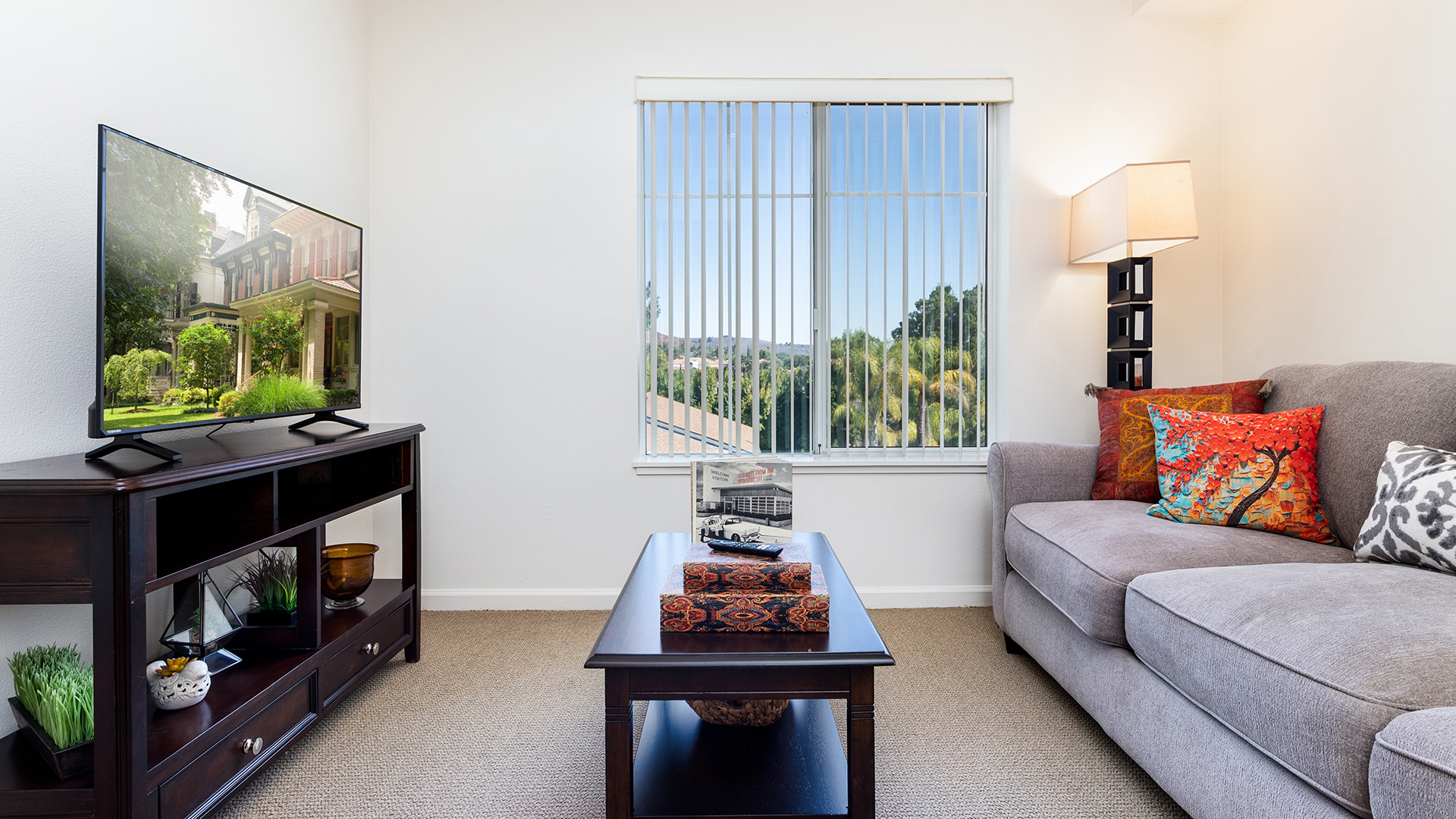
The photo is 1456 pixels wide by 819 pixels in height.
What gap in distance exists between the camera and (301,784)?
157cm

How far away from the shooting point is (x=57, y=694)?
1.22 m

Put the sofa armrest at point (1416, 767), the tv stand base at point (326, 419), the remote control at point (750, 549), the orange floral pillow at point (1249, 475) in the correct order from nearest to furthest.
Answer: the sofa armrest at point (1416, 767) → the remote control at point (750, 549) → the orange floral pillow at point (1249, 475) → the tv stand base at point (326, 419)

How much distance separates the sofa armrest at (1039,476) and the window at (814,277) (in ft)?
1.96

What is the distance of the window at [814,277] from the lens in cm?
286

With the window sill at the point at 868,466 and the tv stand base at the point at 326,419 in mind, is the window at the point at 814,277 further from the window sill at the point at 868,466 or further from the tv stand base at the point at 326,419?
the tv stand base at the point at 326,419

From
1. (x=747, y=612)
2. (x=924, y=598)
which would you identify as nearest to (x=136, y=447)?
(x=747, y=612)

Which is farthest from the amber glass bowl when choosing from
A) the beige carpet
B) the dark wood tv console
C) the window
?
the window

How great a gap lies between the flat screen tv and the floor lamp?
106 inches

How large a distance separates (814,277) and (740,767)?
2039mm

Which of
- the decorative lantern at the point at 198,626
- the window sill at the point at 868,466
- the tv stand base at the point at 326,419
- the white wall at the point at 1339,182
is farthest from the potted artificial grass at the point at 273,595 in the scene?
the white wall at the point at 1339,182

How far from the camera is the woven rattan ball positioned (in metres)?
1.51

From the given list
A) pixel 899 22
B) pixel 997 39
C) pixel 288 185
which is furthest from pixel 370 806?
pixel 997 39

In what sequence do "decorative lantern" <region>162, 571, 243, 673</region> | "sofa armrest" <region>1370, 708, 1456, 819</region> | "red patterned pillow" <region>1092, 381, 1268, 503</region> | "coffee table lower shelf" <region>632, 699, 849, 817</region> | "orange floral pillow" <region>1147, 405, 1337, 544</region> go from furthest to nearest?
"red patterned pillow" <region>1092, 381, 1268, 503</region>
"orange floral pillow" <region>1147, 405, 1337, 544</region>
"decorative lantern" <region>162, 571, 243, 673</region>
"coffee table lower shelf" <region>632, 699, 849, 817</region>
"sofa armrest" <region>1370, 708, 1456, 819</region>

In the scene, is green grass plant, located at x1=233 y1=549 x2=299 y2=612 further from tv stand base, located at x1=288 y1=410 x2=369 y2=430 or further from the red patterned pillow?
the red patterned pillow
